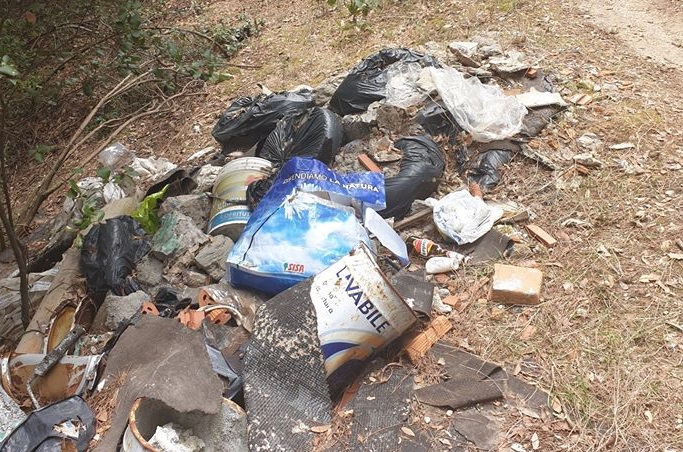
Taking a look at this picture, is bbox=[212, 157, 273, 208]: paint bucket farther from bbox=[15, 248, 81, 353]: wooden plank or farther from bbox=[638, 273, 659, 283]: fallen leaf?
bbox=[638, 273, 659, 283]: fallen leaf

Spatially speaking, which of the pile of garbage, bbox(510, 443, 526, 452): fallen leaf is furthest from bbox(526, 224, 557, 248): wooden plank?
bbox(510, 443, 526, 452): fallen leaf

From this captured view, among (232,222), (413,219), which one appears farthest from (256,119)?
(413,219)

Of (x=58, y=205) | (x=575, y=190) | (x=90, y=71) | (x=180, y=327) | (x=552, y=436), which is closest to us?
(x=552, y=436)

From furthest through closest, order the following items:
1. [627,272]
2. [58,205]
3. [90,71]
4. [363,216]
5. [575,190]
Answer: [90,71]
[58,205]
[575,190]
[363,216]
[627,272]

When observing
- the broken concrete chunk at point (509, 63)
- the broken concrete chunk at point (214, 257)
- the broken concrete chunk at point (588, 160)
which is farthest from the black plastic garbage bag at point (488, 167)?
the broken concrete chunk at point (214, 257)

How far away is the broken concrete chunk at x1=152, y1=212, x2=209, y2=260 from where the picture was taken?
3.13 meters

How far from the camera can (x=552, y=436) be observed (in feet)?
6.92

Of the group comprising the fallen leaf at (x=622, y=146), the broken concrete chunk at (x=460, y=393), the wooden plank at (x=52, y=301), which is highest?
the wooden plank at (x=52, y=301)

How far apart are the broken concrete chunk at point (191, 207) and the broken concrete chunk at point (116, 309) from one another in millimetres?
711

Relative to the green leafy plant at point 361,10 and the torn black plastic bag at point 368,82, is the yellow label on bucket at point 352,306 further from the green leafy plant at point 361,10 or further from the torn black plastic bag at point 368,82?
the green leafy plant at point 361,10

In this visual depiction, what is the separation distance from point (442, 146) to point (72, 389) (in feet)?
7.90

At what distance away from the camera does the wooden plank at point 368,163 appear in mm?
3488

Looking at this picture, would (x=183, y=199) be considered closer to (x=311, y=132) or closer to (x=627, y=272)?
(x=311, y=132)

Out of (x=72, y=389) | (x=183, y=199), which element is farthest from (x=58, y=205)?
(x=72, y=389)
